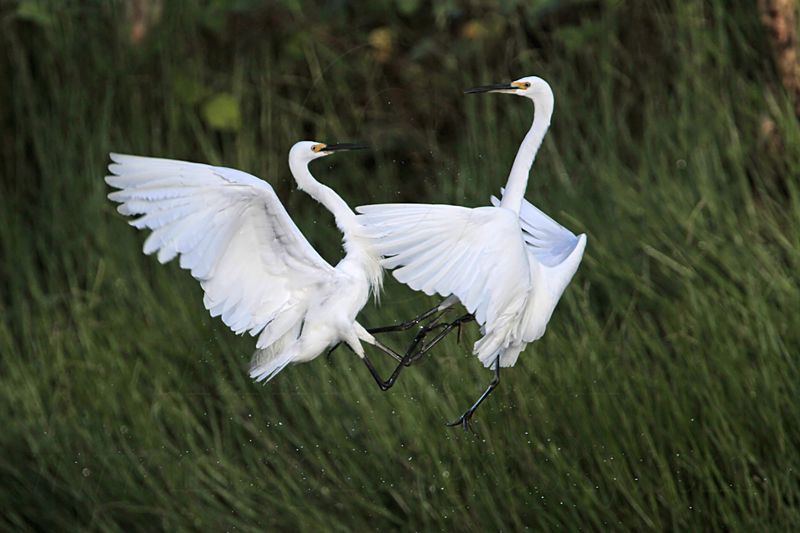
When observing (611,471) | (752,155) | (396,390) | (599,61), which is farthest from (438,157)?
(611,471)

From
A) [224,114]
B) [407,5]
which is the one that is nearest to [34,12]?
[224,114]

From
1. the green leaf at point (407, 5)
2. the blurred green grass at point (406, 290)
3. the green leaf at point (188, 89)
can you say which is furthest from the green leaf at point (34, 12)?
the green leaf at point (407, 5)

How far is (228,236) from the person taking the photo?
7.97 ft

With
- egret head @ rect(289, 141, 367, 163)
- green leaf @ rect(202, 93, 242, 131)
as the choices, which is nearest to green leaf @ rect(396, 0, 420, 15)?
green leaf @ rect(202, 93, 242, 131)

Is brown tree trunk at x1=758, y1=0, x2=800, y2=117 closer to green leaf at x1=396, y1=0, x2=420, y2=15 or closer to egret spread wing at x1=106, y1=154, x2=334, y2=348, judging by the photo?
green leaf at x1=396, y1=0, x2=420, y2=15

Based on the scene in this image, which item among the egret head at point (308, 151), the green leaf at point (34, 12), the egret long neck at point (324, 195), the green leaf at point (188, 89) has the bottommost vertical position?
the green leaf at point (188, 89)

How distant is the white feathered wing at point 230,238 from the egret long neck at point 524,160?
0.34 meters

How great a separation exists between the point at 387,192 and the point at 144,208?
6.91 feet

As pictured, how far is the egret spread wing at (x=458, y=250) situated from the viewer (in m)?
2.24

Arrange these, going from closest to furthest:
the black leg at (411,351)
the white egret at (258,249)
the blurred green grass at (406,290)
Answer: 1. the white egret at (258,249)
2. the black leg at (411,351)
3. the blurred green grass at (406,290)

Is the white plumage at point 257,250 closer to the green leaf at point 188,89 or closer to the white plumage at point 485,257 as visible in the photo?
the white plumage at point 485,257

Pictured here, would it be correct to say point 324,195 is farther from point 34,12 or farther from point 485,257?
point 34,12

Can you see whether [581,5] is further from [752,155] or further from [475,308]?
[475,308]

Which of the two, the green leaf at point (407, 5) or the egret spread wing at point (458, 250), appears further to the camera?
the green leaf at point (407, 5)
